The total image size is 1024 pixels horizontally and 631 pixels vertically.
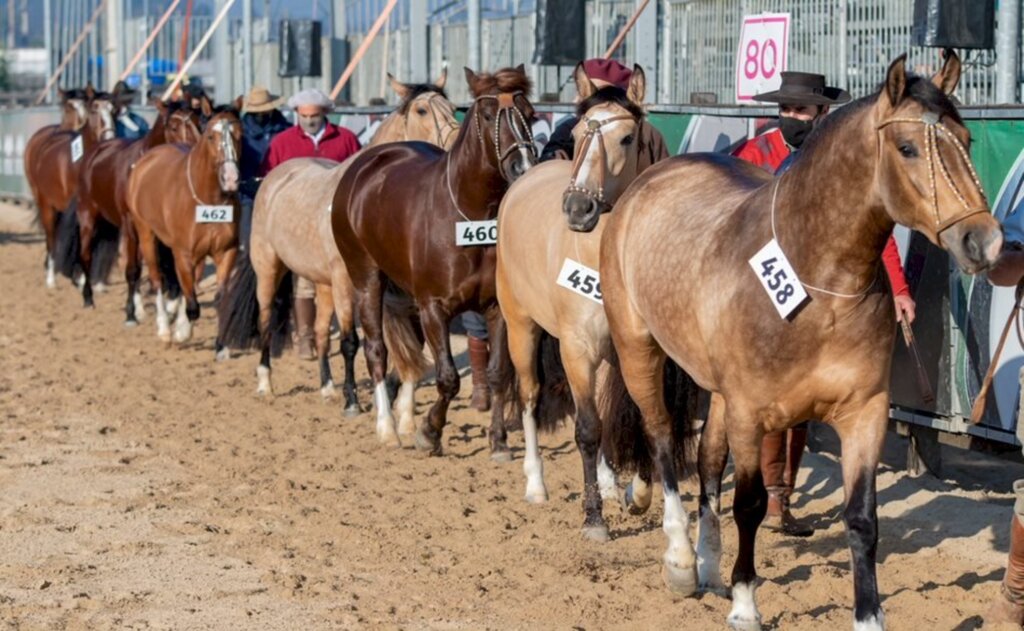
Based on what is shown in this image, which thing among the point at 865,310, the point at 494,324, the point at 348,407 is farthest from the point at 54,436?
the point at 865,310

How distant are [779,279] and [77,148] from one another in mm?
14157

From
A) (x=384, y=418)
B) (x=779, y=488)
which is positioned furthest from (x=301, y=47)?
(x=779, y=488)

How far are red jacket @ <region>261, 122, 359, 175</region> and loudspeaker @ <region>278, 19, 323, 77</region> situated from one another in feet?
21.6

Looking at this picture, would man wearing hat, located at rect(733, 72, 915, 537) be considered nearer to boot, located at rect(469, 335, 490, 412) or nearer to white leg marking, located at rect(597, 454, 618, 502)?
white leg marking, located at rect(597, 454, 618, 502)

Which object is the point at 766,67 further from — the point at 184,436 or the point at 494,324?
the point at 184,436

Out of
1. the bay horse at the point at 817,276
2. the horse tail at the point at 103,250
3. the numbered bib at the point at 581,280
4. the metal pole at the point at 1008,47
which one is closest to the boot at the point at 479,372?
the numbered bib at the point at 581,280

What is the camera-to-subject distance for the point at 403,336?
10.2 m

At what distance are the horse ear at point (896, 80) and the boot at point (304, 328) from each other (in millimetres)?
8546

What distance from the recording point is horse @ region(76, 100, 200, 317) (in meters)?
15.0

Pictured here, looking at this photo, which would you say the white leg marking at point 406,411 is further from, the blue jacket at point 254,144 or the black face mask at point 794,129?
the blue jacket at point 254,144

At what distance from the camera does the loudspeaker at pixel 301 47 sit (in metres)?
19.5

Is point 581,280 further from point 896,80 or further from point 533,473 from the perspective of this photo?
point 896,80

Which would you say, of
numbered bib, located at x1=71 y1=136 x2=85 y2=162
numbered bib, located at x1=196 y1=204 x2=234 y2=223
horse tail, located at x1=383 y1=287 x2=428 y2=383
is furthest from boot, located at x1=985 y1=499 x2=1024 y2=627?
numbered bib, located at x1=71 y1=136 x2=85 y2=162

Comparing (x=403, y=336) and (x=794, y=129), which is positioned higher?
(x=794, y=129)
